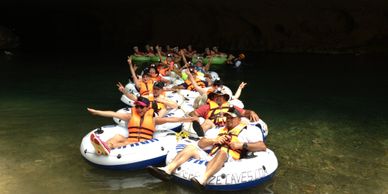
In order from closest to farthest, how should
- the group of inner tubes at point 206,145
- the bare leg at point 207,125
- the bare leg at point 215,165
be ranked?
1. the bare leg at point 215,165
2. the group of inner tubes at point 206,145
3. the bare leg at point 207,125

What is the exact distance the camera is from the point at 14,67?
17.9 metres

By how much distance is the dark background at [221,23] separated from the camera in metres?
24.6

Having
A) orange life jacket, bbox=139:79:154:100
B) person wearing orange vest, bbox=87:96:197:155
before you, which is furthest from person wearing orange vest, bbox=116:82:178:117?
orange life jacket, bbox=139:79:154:100

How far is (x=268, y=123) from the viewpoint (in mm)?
8820

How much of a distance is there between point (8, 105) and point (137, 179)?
5720mm

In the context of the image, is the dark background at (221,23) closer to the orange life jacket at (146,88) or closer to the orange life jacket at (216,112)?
the orange life jacket at (146,88)

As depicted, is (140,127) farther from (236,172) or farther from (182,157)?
(236,172)

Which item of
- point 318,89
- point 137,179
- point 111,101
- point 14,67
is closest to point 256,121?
point 137,179

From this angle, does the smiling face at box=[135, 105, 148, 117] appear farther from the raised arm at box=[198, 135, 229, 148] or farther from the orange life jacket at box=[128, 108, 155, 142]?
the raised arm at box=[198, 135, 229, 148]

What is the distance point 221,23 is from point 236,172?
24271 millimetres

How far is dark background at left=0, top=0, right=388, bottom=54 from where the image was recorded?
24562mm

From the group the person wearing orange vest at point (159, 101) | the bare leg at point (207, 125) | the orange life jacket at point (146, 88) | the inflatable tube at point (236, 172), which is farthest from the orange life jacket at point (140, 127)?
the orange life jacket at point (146, 88)

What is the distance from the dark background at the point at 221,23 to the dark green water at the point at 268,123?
27.2ft

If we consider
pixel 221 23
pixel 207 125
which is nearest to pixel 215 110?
pixel 207 125
